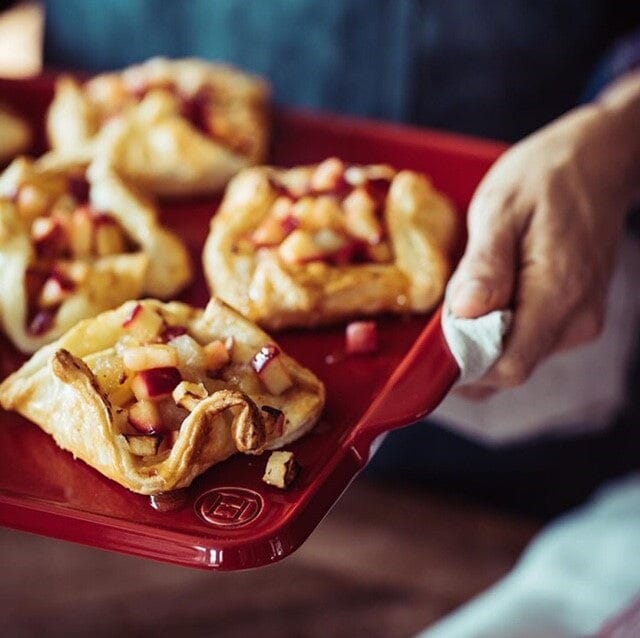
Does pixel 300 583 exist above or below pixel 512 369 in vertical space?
below

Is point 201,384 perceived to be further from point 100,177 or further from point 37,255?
point 100,177

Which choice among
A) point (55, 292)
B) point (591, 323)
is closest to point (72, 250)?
point (55, 292)

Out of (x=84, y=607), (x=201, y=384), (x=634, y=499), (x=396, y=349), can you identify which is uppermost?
(x=201, y=384)

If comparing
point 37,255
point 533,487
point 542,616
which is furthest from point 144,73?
point 533,487

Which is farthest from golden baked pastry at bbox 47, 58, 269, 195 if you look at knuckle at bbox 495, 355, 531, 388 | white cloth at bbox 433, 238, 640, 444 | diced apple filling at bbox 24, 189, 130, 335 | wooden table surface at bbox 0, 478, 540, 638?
wooden table surface at bbox 0, 478, 540, 638

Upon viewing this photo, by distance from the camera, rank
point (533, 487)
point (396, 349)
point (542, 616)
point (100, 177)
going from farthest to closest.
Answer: point (533, 487) < point (542, 616) < point (100, 177) < point (396, 349)

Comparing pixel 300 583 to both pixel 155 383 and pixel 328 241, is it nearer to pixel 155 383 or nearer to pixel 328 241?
pixel 328 241

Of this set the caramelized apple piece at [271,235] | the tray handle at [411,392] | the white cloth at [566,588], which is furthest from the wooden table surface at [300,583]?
the tray handle at [411,392]
